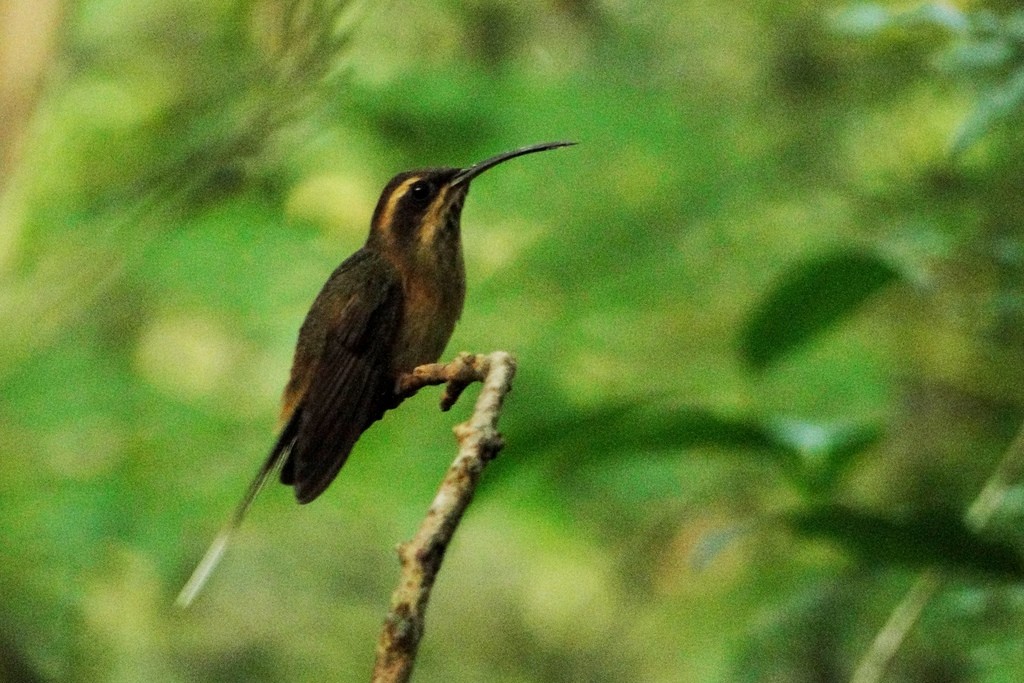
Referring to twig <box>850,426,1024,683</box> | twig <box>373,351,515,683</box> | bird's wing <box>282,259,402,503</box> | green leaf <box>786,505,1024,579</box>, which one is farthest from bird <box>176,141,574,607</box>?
twig <box>850,426,1024,683</box>

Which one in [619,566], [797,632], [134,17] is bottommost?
[619,566]

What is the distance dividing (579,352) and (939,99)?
1067 millimetres

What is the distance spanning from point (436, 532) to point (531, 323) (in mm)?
1785

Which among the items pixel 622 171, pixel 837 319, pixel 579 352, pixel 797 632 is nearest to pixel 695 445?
pixel 837 319

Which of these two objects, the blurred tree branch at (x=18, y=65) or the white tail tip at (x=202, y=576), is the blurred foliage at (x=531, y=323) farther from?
the white tail tip at (x=202, y=576)

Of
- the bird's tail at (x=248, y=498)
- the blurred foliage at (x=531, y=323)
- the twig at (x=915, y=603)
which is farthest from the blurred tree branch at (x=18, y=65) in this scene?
the twig at (x=915, y=603)

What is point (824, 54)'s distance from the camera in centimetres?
299

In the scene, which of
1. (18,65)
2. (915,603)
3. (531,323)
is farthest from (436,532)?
(531,323)

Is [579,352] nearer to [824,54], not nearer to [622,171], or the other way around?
[622,171]

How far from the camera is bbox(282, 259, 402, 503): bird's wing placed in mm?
855

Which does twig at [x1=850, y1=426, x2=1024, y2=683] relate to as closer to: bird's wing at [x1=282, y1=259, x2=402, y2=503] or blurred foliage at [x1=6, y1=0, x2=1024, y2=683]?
blurred foliage at [x1=6, y1=0, x2=1024, y2=683]

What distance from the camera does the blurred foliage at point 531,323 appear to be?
6.91ft

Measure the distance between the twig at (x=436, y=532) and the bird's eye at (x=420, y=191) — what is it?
0.30 meters

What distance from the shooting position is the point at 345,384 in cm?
92
